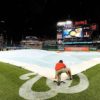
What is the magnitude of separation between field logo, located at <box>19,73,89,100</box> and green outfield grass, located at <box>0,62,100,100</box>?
323mm

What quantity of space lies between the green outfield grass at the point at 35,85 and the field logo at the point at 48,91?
1.06 feet

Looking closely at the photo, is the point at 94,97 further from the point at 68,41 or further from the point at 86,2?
the point at 86,2

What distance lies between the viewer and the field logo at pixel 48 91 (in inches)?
649

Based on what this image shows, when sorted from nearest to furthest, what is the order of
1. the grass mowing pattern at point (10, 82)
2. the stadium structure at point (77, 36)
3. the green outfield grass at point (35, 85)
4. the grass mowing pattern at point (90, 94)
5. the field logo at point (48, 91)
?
the grass mowing pattern at point (90, 94), the green outfield grass at point (35, 85), the field logo at point (48, 91), the grass mowing pattern at point (10, 82), the stadium structure at point (77, 36)

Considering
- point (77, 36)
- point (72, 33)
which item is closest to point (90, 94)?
point (77, 36)

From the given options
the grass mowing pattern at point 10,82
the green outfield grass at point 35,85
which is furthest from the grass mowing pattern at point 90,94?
the grass mowing pattern at point 10,82

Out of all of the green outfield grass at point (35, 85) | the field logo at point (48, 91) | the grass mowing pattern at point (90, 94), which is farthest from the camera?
the field logo at point (48, 91)

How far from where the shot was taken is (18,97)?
16.3 meters

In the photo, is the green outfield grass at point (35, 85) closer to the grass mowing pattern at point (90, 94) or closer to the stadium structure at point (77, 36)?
the grass mowing pattern at point (90, 94)

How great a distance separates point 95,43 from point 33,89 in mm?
44467

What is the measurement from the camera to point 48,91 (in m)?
17.4

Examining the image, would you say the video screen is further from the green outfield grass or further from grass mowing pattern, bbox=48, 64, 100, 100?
grass mowing pattern, bbox=48, 64, 100, 100

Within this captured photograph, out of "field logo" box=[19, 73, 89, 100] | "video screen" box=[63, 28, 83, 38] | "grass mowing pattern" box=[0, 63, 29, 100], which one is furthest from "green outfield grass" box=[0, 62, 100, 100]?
"video screen" box=[63, 28, 83, 38]

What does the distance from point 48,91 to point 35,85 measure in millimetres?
1697
